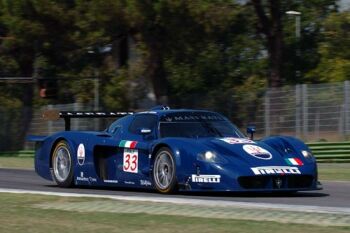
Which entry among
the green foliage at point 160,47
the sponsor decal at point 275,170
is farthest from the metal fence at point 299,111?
the sponsor decal at point 275,170

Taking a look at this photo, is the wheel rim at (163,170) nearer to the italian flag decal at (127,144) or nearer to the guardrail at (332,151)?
the italian flag decal at (127,144)

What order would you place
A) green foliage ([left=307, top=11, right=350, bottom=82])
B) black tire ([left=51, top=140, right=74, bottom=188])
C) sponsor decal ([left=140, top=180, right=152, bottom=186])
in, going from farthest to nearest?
green foliage ([left=307, top=11, right=350, bottom=82]) → black tire ([left=51, top=140, right=74, bottom=188]) → sponsor decal ([left=140, top=180, right=152, bottom=186])

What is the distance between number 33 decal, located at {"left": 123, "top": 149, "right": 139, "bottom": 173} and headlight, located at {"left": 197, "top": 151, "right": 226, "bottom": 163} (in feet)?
4.19

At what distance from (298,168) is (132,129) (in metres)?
2.65

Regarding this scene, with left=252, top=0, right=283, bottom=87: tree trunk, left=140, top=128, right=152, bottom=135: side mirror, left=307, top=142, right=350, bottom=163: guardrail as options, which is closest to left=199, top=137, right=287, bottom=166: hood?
left=140, top=128, right=152, bottom=135: side mirror

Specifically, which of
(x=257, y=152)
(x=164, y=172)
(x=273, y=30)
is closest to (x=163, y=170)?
(x=164, y=172)

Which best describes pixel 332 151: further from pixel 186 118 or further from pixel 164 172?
pixel 164 172

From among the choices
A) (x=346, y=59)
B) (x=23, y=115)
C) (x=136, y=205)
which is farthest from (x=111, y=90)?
(x=136, y=205)

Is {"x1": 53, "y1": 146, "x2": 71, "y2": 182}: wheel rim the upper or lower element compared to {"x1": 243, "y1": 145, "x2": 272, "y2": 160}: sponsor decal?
lower

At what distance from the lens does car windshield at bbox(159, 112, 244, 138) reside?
12.9 metres

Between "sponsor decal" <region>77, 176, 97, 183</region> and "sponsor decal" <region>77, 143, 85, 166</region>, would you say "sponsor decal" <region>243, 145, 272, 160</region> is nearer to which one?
"sponsor decal" <region>77, 176, 97, 183</region>

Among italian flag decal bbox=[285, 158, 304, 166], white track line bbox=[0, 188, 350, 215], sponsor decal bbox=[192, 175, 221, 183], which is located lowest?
white track line bbox=[0, 188, 350, 215]

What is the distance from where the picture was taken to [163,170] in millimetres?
12414

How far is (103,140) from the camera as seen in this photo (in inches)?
532
